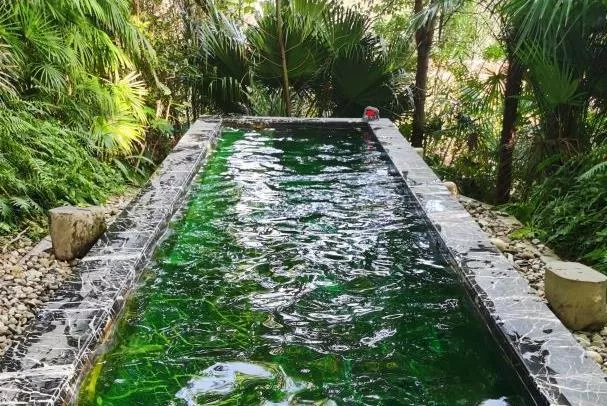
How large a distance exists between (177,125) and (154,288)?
5.10m

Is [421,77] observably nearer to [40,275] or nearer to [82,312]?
[40,275]

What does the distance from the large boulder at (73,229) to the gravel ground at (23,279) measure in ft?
0.25

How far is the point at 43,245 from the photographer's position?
4035 millimetres

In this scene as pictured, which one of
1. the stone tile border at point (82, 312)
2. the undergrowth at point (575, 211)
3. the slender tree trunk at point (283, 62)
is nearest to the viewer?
the stone tile border at point (82, 312)

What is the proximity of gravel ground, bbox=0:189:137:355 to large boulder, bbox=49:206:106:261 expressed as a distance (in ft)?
0.25

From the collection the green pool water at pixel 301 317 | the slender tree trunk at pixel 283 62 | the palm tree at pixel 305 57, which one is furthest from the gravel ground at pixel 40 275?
the slender tree trunk at pixel 283 62

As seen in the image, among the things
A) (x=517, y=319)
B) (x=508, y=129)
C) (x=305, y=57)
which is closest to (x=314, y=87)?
(x=305, y=57)

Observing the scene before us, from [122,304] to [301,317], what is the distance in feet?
2.73

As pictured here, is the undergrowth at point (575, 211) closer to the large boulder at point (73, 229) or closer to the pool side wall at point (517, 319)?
the pool side wall at point (517, 319)

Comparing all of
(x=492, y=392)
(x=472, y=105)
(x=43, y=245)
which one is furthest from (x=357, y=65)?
(x=492, y=392)

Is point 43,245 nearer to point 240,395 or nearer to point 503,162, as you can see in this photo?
point 240,395

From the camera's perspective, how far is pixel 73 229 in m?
3.61

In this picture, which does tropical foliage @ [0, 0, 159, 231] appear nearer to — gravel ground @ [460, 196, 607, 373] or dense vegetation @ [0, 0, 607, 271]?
dense vegetation @ [0, 0, 607, 271]

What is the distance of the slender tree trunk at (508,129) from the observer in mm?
5609
